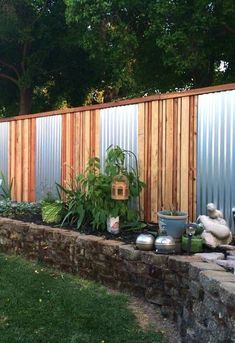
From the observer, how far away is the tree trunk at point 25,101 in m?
16.8

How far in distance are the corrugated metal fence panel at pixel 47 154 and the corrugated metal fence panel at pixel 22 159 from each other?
0.54 ft

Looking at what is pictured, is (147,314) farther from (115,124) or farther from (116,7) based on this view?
(116,7)

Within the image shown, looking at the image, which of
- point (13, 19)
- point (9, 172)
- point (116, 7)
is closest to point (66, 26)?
point (13, 19)

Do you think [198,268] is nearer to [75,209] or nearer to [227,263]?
[227,263]

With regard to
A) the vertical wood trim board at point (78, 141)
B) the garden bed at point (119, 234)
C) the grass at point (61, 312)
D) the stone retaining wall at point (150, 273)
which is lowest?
the grass at point (61, 312)

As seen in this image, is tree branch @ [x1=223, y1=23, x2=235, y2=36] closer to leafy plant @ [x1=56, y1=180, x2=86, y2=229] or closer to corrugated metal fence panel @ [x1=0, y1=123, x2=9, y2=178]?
corrugated metal fence panel @ [x1=0, y1=123, x2=9, y2=178]

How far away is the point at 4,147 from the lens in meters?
8.97

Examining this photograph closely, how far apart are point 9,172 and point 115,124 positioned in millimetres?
2996

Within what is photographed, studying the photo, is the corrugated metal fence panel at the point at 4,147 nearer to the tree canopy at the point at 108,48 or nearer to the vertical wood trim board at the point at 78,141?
the vertical wood trim board at the point at 78,141

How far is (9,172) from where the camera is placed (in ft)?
28.8

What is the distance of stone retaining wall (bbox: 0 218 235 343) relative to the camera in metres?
3.11

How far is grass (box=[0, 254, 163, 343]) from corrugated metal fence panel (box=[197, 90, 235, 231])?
136 centimetres

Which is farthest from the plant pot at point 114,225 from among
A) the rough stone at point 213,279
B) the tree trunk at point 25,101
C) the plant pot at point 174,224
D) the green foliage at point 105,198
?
the tree trunk at point 25,101

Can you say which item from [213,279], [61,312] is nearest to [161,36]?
[61,312]
